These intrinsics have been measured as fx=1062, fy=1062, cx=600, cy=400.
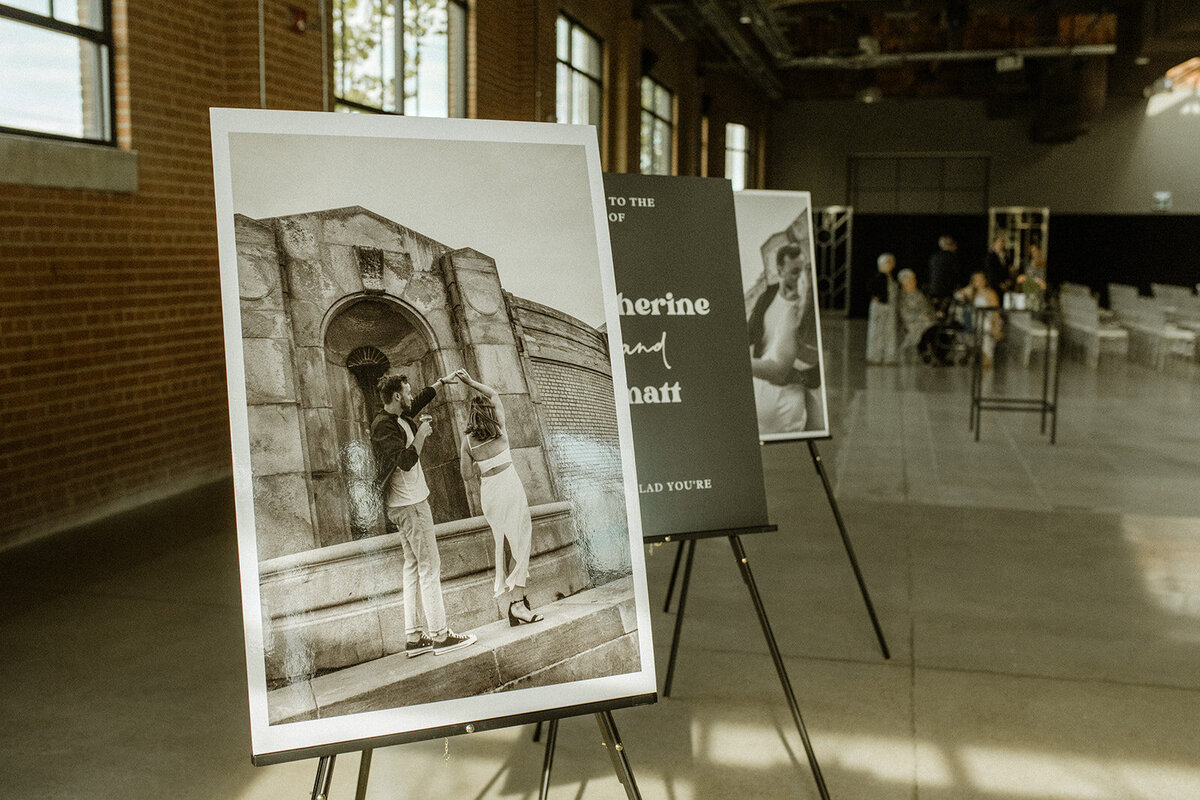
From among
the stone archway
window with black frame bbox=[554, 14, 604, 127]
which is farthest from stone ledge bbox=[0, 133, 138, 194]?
window with black frame bbox=[554, 14, 604, 127]

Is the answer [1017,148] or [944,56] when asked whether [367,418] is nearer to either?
[944,56]

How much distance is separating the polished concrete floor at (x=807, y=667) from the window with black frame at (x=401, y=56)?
134 inches

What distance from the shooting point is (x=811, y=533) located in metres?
5.42

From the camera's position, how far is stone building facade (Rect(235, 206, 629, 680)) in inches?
66.5

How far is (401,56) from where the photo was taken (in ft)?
27.6

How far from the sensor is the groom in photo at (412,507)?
175 cm

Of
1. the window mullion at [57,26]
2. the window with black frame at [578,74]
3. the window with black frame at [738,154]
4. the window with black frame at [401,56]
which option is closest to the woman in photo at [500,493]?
the window mullion at [57,26]

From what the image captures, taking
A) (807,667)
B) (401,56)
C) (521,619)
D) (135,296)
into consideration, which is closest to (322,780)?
(521,619)

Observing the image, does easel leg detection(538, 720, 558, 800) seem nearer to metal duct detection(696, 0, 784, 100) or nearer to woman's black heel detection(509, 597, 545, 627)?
woman's black heel detection(509, 597, 545, 627)

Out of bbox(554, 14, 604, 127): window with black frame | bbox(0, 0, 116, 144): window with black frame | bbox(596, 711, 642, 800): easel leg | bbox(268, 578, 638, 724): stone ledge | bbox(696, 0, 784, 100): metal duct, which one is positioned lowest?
bbox(596, 711, 642, 800): easel leg

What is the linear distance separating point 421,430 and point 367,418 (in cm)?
9

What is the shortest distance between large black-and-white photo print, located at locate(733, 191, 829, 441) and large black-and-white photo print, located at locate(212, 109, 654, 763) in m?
1.83

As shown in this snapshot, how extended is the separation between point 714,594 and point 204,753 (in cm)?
216

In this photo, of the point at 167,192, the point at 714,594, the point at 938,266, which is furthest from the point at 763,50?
the point at 714,594
